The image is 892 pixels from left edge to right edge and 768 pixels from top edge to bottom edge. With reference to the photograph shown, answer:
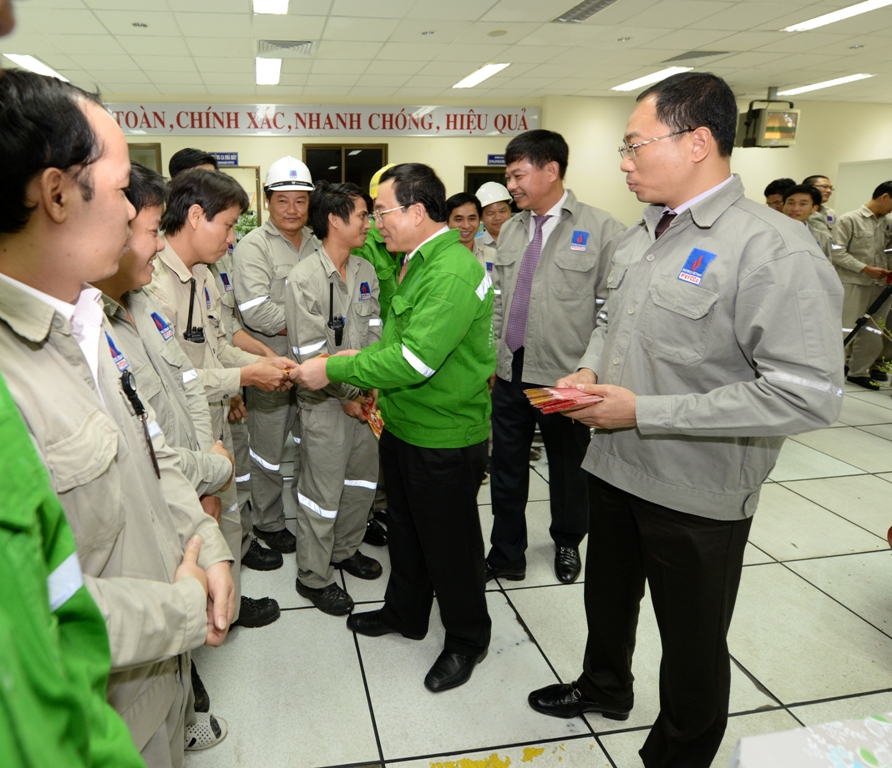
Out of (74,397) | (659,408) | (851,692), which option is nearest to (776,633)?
(851,692)

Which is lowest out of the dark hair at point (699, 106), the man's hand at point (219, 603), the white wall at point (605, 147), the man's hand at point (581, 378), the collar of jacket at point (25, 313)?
the man's hand at point (219, 603)

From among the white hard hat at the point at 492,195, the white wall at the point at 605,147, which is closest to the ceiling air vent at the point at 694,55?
the white wall at the point at 605,147

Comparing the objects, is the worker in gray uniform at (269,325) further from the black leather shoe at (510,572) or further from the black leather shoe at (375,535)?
the black leather shoe at (510,572)

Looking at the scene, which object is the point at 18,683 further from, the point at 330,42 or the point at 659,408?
the point at 330,42

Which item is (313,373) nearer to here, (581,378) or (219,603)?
(581,378)

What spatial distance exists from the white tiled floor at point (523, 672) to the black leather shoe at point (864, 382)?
3.56 metres

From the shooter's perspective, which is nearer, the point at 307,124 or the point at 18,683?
the point at 18,683

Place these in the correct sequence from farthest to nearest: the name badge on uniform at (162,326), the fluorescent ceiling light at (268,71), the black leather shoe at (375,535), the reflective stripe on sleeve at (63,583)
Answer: the fluorescent ceiling light at (268,71) < the black leather shoe at (375,535) < the name badge on uniform at (162,326) < the reflective stripe on sleeve at (63,583)

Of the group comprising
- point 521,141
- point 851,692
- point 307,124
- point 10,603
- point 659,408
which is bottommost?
point 851,692

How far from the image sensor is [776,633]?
242 centimetres

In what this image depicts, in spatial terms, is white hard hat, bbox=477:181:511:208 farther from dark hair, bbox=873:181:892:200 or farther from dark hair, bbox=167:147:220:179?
dark hair, bbox=873:181:892:200

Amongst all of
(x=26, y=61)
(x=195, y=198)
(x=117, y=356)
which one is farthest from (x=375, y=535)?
(x=26, y=61)

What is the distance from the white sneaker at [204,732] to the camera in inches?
71.8

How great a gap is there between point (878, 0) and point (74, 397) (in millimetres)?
8278
